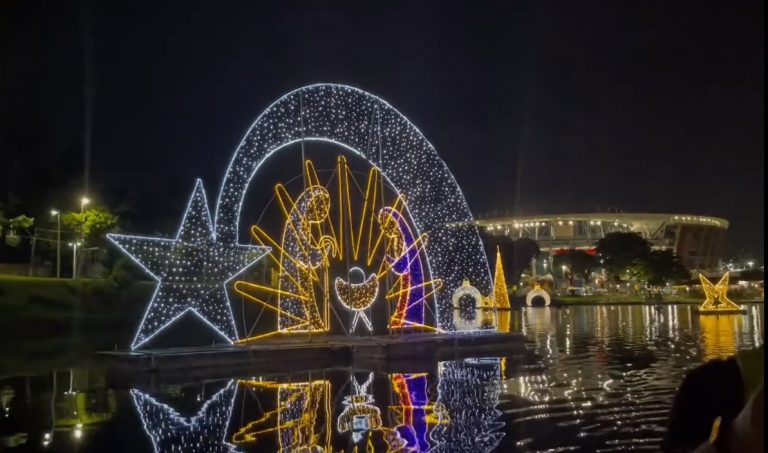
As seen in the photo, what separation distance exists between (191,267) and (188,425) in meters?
8.57

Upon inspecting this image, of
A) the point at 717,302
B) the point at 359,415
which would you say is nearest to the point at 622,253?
the point at 717,302

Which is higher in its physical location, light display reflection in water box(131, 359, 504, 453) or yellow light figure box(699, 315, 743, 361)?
yellow light figure box(699, 315, 743, 361)

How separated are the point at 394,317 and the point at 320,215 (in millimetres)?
4750

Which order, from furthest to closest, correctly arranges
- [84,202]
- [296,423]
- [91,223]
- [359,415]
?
[91,223], [84,202], [359,415], [296,423]

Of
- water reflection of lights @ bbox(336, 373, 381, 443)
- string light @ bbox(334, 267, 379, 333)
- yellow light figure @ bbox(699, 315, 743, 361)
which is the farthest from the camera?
string light @ bbox(334, 267, 379, 333)

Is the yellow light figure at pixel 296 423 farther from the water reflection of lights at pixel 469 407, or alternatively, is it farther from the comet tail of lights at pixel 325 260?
the comet tail of lights at pixel 325 260

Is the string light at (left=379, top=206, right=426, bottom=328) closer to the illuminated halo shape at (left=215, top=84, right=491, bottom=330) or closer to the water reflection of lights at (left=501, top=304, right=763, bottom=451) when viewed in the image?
the illuminated halo shape at (left=215, top=84, right=491, bottom=330)

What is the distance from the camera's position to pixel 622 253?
90312mm

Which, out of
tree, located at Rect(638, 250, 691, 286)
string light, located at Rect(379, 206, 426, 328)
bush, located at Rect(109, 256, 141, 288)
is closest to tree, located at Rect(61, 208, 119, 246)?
bush, located at Rect(109, 256, 141, 288)

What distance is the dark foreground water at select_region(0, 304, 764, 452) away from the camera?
10.0 m

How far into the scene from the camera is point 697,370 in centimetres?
307

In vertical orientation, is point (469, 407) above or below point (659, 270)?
below

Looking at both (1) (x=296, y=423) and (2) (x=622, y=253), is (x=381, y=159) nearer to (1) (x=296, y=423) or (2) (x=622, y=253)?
(1) (x=296, y=423)

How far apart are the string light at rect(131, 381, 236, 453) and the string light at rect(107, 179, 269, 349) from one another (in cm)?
460
